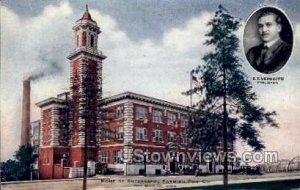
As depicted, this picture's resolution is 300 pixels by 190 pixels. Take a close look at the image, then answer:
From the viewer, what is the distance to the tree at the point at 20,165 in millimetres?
5367

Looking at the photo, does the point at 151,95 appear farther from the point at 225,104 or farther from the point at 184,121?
the point at 225,104

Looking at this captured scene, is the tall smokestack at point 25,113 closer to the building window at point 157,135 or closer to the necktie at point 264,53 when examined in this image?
the building window at point 157,135

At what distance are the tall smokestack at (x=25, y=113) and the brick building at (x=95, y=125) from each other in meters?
0.12

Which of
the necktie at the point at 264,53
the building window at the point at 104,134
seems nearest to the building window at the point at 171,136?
the building window at the point at 104,134

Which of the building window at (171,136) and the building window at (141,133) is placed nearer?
the building window at (141,133)

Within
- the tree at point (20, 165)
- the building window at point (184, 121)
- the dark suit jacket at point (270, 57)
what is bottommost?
the tree at point (20, 165)

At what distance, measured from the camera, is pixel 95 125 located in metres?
5.84

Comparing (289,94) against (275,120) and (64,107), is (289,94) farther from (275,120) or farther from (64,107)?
(64,107)

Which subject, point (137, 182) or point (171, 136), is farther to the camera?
point (171, 136)

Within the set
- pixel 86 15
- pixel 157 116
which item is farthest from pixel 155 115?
pixel 86 15

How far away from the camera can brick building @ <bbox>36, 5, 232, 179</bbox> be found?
18.5ft

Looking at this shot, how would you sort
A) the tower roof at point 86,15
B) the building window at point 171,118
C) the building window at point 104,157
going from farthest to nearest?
the building window at point 171,118 < the building window at point 104,157 < the tower roof at point 86,15

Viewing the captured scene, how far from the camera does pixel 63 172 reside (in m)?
5.69

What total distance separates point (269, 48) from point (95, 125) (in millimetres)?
2267
